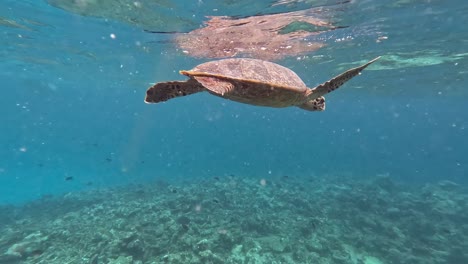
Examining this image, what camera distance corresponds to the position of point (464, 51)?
1905 cm

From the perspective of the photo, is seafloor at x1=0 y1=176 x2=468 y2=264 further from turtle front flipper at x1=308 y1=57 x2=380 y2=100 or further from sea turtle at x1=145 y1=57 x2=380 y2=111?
turtle front flipper at x1=308 y1=57 x2=380 y2=100

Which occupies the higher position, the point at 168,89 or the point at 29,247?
the point at 168,89

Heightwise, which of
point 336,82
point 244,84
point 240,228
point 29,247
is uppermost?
point 244,84

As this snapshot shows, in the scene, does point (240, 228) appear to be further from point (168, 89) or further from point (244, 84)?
point (244, 84)

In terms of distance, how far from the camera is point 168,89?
207 inches

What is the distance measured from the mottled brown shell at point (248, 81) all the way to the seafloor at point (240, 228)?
7.17 m

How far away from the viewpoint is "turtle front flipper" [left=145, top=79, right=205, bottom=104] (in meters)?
5.11

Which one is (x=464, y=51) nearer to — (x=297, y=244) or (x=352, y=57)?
(x=352, y=57)

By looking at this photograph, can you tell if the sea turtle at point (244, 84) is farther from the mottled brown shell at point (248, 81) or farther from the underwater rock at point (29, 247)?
the underwater rock at point (29, 247)

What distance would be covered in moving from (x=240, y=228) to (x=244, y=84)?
9939 millimetres

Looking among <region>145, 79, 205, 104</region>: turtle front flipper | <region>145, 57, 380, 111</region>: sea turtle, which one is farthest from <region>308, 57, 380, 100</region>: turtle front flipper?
<region>145, 79, 205, 104</region>: turtle front flipper

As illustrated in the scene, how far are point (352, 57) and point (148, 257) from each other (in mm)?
20456

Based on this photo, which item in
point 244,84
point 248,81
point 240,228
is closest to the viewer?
point 248,81

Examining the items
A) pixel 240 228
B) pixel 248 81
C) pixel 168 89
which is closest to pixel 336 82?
pixel 248 81
